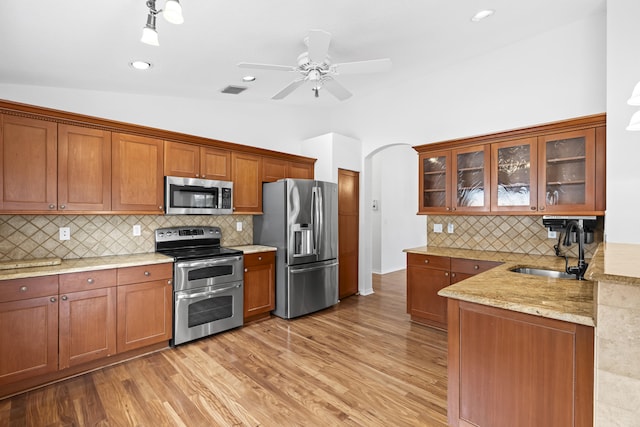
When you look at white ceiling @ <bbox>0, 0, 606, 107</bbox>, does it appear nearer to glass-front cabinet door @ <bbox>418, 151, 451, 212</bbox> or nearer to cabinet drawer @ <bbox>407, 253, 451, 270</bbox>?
glass-front cabinet door @ <bbox>418, 151, 451, 212</bbox>

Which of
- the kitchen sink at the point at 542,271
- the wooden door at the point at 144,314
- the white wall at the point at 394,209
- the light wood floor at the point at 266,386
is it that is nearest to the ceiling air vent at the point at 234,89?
the wooden door at the point at 144,314

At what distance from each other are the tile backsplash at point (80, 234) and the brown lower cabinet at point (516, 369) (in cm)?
315

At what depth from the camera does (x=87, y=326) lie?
2604 millimetres

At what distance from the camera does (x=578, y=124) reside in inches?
113

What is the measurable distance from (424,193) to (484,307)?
2.44 meters

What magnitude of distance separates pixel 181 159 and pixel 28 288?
5.74ft

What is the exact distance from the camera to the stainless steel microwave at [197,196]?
11.0ft

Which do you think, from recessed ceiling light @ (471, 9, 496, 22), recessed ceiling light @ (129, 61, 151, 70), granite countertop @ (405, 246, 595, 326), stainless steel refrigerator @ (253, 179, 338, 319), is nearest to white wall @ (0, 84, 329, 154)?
recessed ceiling light @ (129, 61, 151, 70)

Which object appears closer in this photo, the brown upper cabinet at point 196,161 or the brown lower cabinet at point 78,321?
the brown lower cabinet at point 78,321

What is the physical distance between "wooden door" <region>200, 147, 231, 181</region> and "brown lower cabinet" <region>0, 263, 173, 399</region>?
121cm

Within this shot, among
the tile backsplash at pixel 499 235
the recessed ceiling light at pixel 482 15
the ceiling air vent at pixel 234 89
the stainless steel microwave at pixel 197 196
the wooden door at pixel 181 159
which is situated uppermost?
the recessed ceiling light at pixel 482 15

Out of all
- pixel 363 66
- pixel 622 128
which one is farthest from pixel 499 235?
pixel 363 66

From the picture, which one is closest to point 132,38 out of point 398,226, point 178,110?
point 178,110

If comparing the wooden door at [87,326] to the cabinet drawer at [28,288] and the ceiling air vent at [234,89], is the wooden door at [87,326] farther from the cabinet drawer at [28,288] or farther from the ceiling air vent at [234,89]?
the ceiling air vent at [234,89]
